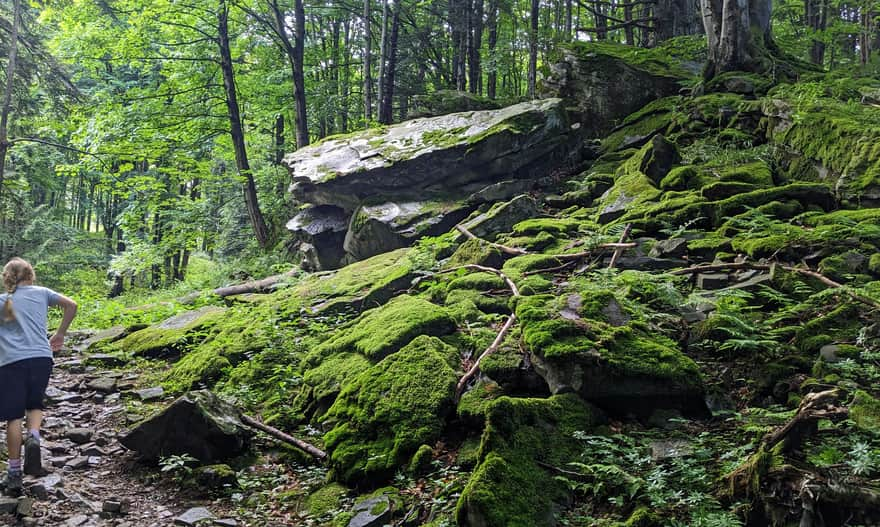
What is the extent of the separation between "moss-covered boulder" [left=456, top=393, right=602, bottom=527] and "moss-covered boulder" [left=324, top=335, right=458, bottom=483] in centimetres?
94

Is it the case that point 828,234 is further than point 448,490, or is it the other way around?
point 828,234

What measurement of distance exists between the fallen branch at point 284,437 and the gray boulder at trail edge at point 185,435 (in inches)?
12.4

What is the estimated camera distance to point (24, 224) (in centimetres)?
2220

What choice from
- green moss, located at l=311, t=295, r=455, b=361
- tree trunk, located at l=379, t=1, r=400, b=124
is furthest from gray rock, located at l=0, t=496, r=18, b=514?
tree trunk, located at l=379, t=1, r=400, b=124

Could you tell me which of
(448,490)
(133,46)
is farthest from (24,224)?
(448,490)

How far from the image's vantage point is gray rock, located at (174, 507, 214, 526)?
452 cm

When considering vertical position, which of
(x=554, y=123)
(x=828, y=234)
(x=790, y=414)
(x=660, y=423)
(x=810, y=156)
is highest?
(x=554, y=123)

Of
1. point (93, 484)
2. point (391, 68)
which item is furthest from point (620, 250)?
point (391, 68)

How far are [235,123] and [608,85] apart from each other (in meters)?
12.1

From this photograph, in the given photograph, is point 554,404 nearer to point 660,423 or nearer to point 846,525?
point 660,423

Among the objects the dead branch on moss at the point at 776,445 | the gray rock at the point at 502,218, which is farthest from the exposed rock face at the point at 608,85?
the dead branch on moss at the point at 776,445

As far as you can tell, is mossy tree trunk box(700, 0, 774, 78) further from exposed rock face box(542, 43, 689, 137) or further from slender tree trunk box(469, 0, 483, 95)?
slender tree trunk box(469, 0, 483, 95)

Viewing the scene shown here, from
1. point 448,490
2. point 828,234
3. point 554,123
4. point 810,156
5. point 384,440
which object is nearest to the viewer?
point 448,490

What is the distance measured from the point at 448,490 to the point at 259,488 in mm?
2048
